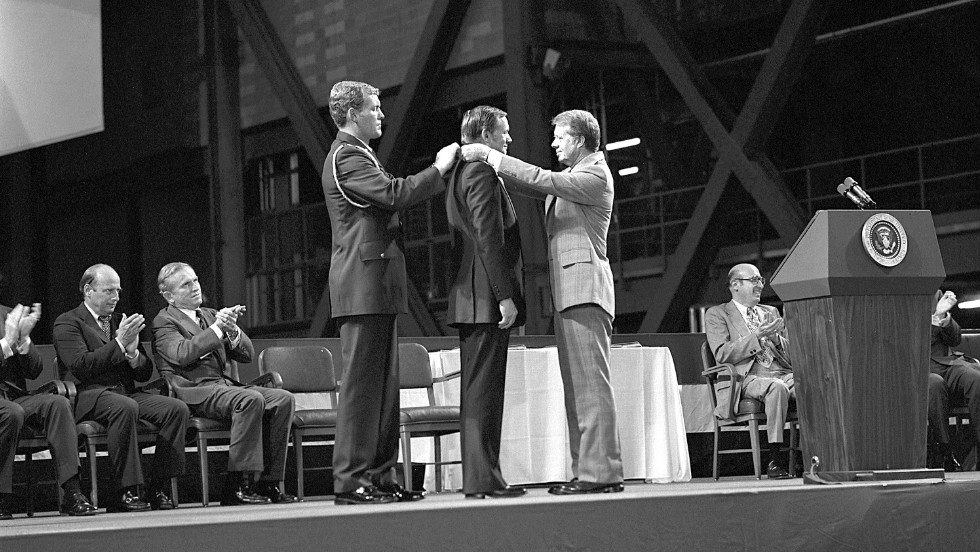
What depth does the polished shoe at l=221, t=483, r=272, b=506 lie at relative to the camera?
4.55 meters

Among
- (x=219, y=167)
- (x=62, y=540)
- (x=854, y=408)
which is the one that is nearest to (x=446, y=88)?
(x=219, y=167)

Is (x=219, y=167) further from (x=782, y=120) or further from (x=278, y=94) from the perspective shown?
(x=782, y=120)

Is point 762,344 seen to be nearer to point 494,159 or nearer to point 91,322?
point 494,159

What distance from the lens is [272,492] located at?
468 centimetres

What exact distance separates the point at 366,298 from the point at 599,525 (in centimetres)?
103

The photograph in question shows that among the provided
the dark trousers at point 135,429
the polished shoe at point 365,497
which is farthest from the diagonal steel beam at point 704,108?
the polished shoe at point 365,497

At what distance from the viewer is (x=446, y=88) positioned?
938 centimetres

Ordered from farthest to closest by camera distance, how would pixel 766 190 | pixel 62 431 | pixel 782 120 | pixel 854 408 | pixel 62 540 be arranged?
pixel 782 120, pixel 766 190, pixel 62 431, pixel 854 408, pixel 62 540

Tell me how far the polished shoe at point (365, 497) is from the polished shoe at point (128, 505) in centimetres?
131

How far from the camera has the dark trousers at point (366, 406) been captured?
11.4ft

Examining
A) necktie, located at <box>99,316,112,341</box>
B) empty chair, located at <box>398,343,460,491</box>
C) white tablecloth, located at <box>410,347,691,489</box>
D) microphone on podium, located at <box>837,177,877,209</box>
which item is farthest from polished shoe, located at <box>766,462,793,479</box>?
necktie, located at <box>99,316,112,341</box>

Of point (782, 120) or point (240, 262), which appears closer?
point (240, 262)

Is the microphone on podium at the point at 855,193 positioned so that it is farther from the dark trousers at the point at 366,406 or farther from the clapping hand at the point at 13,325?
the clapping hand at the point at 13,325

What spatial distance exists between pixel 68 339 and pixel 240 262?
16.5 ft
